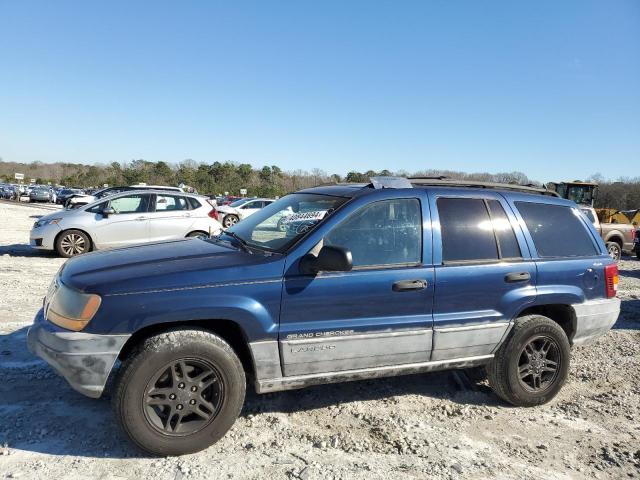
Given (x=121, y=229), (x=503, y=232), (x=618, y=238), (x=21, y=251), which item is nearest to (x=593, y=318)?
(x=503, y=232)

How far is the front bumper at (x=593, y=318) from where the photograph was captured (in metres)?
4.15

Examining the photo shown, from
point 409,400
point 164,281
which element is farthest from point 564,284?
point 164,281

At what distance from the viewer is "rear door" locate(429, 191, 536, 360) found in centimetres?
362

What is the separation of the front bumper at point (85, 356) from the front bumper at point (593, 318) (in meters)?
3.73

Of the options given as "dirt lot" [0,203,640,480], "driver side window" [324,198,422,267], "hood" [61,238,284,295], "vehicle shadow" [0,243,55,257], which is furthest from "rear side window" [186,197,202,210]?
"driver side window" [324,198,422,267]

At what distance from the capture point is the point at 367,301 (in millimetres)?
3350

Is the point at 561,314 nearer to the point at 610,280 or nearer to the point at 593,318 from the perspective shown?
the point at 593,318

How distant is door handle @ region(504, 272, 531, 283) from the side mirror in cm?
147

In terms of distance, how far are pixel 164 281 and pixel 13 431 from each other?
1540mm

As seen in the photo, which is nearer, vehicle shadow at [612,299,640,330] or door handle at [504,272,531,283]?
door handle at [504,272,531,283]

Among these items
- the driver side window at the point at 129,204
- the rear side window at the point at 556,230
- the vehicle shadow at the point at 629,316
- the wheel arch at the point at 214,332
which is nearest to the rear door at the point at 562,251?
the rear side window at the point at 556,230

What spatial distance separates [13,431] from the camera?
3.19m

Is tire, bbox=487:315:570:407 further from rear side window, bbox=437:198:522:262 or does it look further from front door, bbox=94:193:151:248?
front door, bbox=94:193:151:248

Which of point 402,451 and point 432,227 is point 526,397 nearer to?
point 402,451
